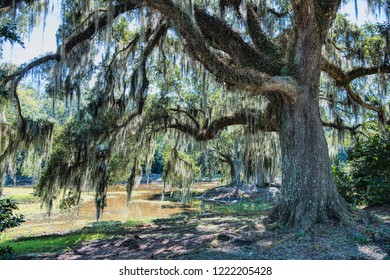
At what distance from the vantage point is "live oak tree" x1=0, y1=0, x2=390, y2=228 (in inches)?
247

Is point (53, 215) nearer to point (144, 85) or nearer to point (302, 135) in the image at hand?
point (144, 85)

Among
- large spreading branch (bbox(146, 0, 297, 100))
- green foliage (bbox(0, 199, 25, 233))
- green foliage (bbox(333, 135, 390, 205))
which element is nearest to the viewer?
green foliage (bbox(0, 199, 25, 233))

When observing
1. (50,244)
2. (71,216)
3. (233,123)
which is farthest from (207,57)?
(71,216)

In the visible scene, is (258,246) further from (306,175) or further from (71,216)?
(71,216)

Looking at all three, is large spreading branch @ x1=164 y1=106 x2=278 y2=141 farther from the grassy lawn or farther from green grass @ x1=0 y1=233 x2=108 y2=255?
green grass @ x1=0 y1=233 x2=108 y2=255

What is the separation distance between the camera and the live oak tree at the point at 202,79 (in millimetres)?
6277

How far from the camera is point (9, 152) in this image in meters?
9.12

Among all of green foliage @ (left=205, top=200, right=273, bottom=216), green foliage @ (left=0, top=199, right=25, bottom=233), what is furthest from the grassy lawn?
green foliage @ (left=205, top=200, right=273, bottom=216)

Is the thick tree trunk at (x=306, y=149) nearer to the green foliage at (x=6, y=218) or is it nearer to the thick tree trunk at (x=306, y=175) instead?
the thick tree trunk at (x=306, y=175)

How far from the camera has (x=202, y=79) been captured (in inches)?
334

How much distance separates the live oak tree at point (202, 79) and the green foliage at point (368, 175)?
1.45 metres

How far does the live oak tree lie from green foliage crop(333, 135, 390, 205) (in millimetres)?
1446

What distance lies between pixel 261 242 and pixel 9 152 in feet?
23.8

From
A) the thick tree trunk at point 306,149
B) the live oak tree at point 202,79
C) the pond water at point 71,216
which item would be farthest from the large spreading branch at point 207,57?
the pond water at point 71,216
